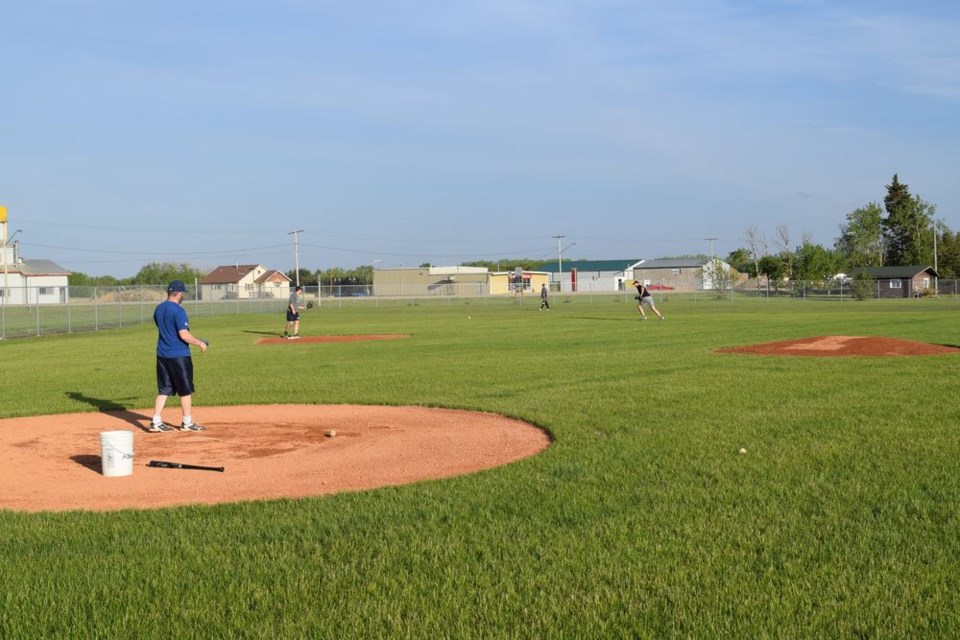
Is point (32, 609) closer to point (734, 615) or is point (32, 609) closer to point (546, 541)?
point (546, 541)

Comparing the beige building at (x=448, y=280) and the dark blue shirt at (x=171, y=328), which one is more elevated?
the beige building at (x=448, y=280)

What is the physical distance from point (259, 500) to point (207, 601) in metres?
2.79

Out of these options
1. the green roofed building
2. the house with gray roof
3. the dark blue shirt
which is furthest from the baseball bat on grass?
the green roofed building

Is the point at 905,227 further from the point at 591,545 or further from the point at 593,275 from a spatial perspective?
the point at 591,545

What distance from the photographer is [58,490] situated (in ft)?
30.4

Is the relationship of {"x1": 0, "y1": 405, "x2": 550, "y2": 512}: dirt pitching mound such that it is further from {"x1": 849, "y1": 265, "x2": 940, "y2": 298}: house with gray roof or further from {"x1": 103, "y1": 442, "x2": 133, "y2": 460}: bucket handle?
{"x1": 849, "y1": 265, "x2": 940, "y2": 298}: house with gray roof

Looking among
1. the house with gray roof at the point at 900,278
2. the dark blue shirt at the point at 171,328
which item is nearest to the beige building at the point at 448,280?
the house with gray roof at the point at 900,278

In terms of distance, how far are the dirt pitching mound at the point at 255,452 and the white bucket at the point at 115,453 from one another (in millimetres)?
92

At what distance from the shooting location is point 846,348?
73.9 feet

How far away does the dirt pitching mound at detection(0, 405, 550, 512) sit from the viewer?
9031 millimetres

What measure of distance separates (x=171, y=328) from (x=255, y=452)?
2958mm

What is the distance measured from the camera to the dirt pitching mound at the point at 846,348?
2172cm

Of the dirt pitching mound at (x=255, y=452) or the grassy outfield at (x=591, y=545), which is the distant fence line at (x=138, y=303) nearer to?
the dirt pitching mound at (x=255, y=452)

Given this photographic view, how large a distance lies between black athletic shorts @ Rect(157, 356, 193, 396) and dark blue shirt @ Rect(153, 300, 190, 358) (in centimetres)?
9
